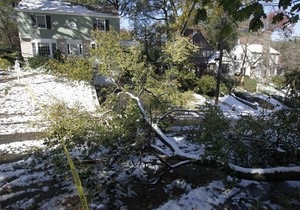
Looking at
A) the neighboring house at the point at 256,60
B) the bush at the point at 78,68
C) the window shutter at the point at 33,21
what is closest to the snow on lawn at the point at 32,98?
the bush at the point at 78,68

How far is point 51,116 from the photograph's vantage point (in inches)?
223

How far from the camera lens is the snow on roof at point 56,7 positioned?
68.0ft

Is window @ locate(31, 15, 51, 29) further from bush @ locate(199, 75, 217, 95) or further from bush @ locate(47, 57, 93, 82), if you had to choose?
bush @ locate(199, 75, 217, 95)

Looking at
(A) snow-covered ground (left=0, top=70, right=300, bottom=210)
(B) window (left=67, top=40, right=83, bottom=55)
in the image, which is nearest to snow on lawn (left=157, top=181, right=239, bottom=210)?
(A) snow-covered ground (left=0, top=70, right=300, bottom=210)

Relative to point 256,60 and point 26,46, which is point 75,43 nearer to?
point 26,46

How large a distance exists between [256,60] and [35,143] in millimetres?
27412

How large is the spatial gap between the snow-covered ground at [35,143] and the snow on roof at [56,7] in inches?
340

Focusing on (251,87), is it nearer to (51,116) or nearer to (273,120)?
(273,120)

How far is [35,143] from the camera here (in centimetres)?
685

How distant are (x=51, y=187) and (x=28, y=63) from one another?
15.5m

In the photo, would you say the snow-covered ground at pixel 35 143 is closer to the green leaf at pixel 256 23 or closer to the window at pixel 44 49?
the green leaf at pixel 256 23

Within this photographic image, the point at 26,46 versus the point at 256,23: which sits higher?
the point at 256,23

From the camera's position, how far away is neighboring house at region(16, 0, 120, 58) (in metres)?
20.8

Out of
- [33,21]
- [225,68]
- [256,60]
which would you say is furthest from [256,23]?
[256,60]
